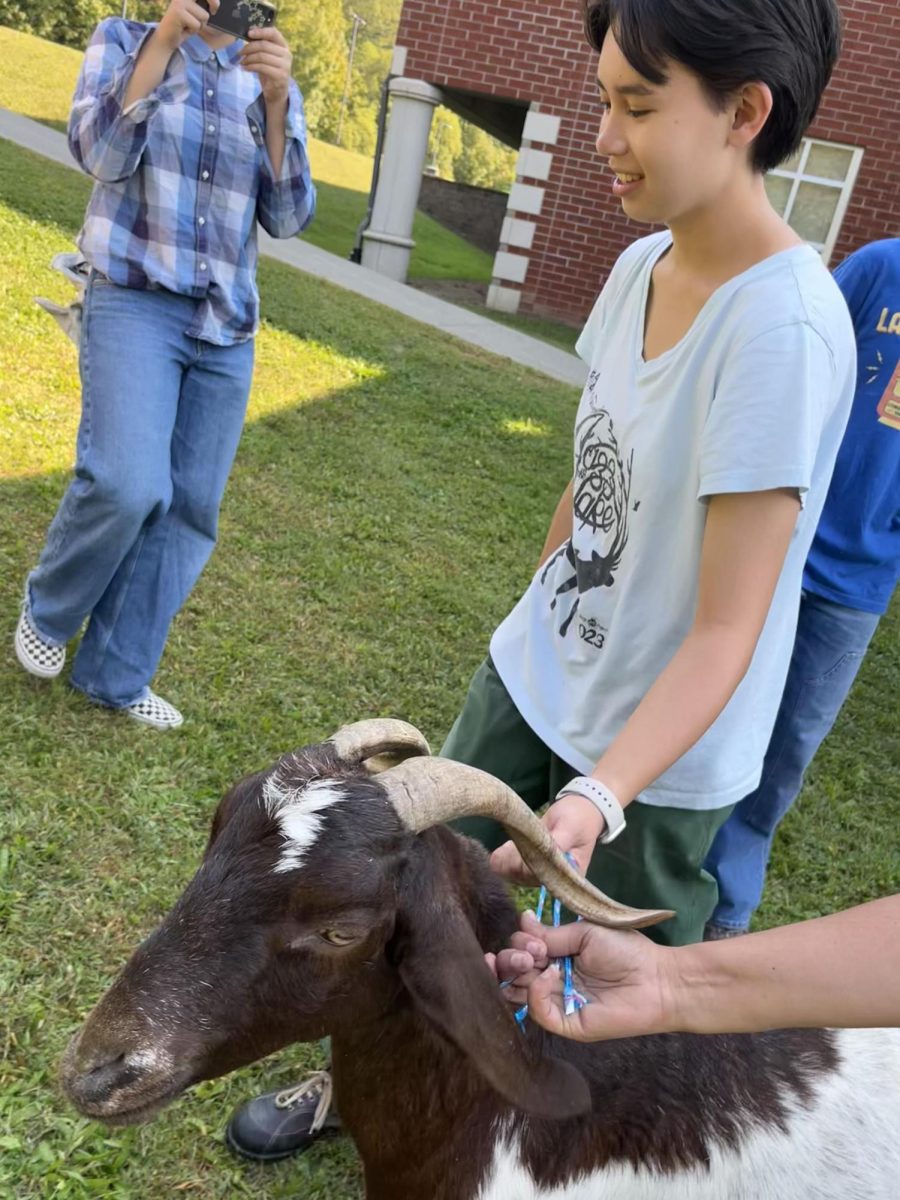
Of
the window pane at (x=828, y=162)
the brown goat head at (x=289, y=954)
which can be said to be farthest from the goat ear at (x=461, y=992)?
the window pane at (x=828, y=162)

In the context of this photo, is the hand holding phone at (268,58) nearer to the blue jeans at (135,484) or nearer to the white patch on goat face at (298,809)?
the blue jeans at (135,484)

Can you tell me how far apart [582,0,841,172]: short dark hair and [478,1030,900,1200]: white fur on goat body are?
195 centimetres

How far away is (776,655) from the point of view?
2.18 metres

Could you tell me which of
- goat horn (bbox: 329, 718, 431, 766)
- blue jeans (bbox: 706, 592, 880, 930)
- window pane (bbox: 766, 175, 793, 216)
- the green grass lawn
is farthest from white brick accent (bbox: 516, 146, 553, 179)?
goat horn (bbox: 329, 718, 431, 766)

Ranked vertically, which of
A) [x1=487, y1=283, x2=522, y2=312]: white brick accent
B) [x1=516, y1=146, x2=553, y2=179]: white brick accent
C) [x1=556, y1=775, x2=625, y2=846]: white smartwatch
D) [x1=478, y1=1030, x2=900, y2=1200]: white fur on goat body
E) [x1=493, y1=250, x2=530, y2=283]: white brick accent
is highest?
[x1=516, y1=146, x2=553, y2=179]: white brick accent

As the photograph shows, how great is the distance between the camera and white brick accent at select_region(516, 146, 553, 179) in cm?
1463

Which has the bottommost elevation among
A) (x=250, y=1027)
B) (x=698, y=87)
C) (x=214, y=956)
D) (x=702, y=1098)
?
(x=702, y=1098)

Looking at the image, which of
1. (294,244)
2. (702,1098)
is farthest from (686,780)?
(294,244)

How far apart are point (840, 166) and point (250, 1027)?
15.1 metres

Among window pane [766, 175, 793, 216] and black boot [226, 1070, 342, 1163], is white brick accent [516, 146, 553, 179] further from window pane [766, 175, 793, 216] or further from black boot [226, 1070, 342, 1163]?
black boot [226, 1070, 342, 1163]

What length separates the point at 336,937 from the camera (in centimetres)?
179

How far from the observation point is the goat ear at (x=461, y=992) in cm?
179

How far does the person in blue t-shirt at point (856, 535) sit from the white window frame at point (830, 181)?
39.3 feet

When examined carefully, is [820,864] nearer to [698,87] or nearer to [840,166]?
[698,87]
